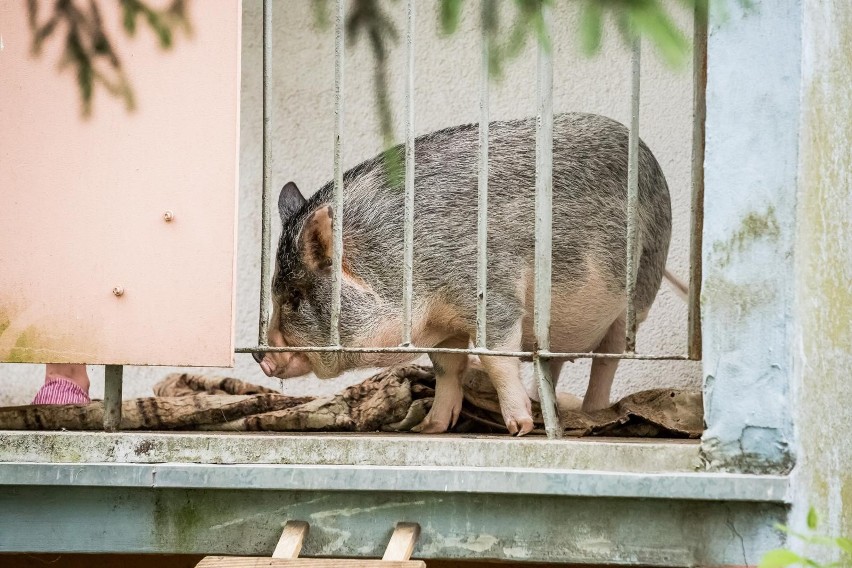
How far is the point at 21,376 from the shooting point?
6828mm

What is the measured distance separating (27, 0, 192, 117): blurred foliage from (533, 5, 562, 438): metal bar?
113 centimetres

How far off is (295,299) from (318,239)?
356 millimetres

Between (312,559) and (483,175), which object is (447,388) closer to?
(483,175)

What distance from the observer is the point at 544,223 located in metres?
3.88

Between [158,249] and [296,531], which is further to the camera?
[158,249]

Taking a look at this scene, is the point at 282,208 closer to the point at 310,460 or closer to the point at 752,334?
the point at 310,460

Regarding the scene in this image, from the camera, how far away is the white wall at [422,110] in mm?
6426

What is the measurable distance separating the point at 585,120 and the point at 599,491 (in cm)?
255

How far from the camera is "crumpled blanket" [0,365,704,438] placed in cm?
444

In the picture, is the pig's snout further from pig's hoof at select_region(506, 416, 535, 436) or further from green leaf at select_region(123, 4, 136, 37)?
green leaf at select_region(123, 4, 136, 37)

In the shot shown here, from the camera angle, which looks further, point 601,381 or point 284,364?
point 601,381

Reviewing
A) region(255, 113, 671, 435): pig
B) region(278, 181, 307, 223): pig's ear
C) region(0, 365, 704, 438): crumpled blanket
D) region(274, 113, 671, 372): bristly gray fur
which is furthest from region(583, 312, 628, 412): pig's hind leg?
region(278, 181, 307, 223): pig's ear

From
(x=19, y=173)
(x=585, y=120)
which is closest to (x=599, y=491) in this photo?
(x=19, y=173)

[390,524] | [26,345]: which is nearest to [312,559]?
[390,524]
